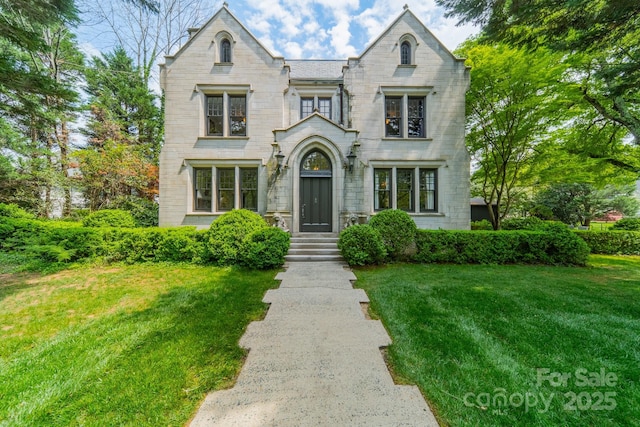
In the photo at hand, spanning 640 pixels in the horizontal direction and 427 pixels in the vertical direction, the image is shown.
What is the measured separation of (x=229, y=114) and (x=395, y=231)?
359 inches

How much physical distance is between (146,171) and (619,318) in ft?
64.9

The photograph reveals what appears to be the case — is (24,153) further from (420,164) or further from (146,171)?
(420,164)

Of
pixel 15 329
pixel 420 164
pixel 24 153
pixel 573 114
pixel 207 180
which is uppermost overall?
pixel 573 114

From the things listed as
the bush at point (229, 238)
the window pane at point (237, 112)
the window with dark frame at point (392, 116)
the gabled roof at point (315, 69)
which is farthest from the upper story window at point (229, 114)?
the window with dark frame at point (392, 116)

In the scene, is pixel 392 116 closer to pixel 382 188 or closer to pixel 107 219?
pixel 382 188

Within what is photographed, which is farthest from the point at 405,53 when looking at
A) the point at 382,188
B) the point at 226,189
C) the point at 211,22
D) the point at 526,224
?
the point at 226,189

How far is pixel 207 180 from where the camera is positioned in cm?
1091

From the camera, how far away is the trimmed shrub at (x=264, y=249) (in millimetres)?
6938

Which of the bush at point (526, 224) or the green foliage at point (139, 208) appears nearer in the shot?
the bush at point (526, 224)

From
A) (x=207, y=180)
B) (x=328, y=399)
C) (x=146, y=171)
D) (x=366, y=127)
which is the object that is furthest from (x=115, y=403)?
(x=146, y=171)

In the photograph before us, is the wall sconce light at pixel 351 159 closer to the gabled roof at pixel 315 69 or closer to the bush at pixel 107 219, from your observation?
the gabled roof at pixel 315 69

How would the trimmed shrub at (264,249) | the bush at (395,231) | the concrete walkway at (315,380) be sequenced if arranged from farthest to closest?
the bush at (395,231), the trimmed shrub at (264,249), the concrete walkway at (315,380)

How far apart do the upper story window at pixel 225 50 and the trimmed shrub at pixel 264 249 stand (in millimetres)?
8952

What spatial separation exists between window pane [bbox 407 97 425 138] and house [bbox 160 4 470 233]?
0.16 m
